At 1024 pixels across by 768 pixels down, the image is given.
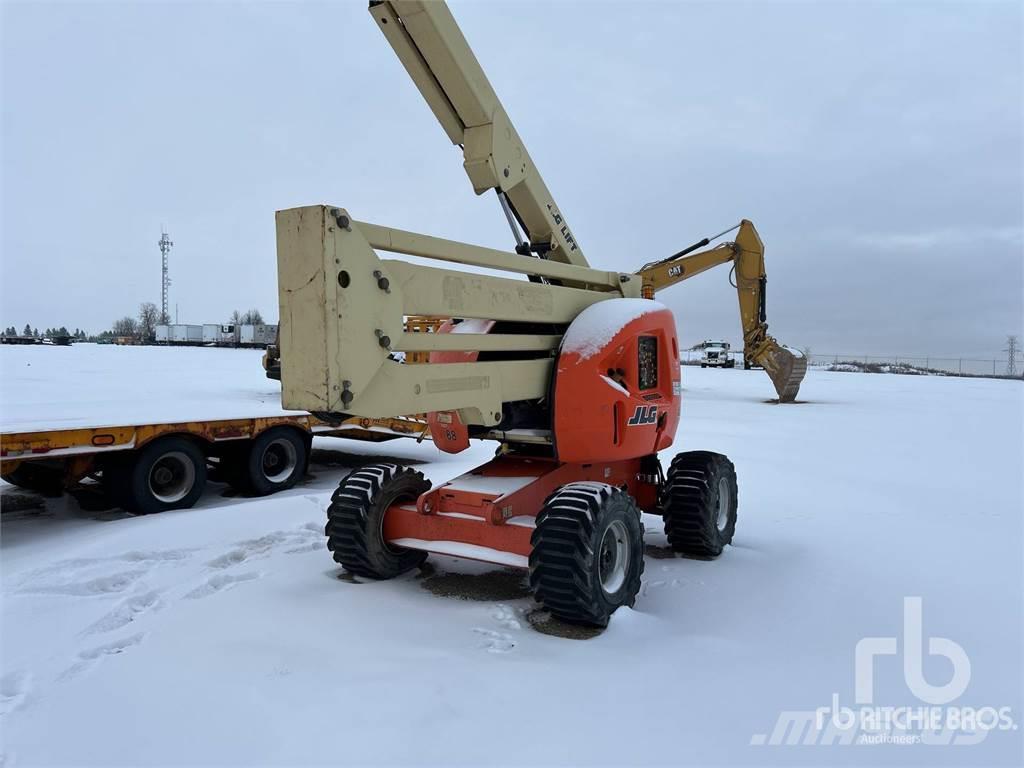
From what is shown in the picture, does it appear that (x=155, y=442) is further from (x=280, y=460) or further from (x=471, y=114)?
(x=471, y=114)

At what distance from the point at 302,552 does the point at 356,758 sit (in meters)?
2.97

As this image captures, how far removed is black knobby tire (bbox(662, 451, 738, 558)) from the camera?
5.63 meters

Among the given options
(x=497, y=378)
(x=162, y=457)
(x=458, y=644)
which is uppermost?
(x=497, y=378)

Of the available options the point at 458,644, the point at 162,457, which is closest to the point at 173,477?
the point at 162,457

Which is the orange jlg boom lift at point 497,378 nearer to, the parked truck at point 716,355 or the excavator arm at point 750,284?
the excavator arm at point 750,284

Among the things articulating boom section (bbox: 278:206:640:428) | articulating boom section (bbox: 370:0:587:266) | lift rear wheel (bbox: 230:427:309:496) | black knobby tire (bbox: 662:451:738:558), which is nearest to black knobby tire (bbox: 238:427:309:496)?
lift rear wheel (bbox: 230:427:309:496)

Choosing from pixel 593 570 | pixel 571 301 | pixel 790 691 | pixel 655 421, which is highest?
pixel 571 301

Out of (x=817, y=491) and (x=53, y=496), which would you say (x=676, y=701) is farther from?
(x=53, y=496)

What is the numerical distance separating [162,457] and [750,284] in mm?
17033

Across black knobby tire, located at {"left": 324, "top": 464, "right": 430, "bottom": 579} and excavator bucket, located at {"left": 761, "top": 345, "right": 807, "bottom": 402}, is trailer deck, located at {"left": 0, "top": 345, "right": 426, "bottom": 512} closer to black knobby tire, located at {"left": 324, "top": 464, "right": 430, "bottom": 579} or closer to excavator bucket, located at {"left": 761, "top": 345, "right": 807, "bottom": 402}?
black knobby tire, located at {"left": 324, "top": 464, "right": 430, "bottom": 579}

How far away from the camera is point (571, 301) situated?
5246 mm

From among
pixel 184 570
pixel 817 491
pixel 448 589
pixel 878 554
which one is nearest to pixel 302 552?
pixel 184 570

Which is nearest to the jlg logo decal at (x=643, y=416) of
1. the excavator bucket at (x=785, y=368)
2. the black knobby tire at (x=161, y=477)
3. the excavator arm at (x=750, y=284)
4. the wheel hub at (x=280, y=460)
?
the black knobby tire at (x=161, y=477)

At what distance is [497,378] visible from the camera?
14.7 ft
